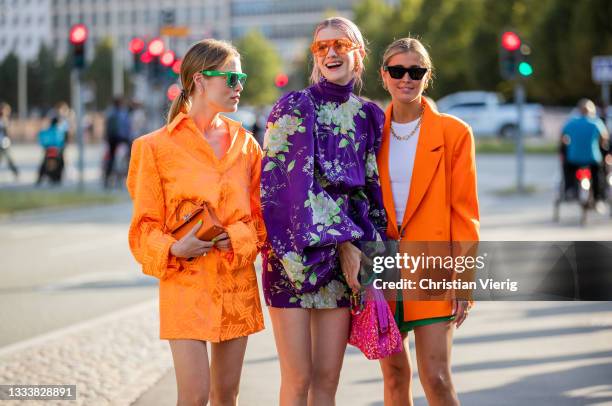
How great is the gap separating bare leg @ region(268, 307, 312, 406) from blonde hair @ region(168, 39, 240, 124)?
894mm

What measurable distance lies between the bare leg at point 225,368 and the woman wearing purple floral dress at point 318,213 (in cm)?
18

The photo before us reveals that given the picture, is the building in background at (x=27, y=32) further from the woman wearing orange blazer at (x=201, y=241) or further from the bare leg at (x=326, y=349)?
the bare leg at (x=326, y=349)

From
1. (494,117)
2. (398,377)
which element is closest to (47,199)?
(398,377)

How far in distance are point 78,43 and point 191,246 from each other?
2103 centimetres

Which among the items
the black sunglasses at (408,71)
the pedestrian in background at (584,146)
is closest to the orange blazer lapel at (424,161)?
the black sunglasses at (408,71)

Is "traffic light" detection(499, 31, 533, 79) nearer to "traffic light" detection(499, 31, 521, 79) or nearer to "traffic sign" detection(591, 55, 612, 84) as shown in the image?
"traffic light" detection(499, 31, 521, 79)

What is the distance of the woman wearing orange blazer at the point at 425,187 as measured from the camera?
4.66 meters

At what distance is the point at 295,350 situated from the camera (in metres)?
4.39

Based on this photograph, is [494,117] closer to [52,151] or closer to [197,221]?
[52,151]

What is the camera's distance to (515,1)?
2569 inches

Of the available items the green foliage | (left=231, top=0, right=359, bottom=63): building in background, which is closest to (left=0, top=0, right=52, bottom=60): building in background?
(left=231, top=0, right=359, bottom=63): building in background

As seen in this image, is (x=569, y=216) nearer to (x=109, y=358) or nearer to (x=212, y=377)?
(x=109, y=358)

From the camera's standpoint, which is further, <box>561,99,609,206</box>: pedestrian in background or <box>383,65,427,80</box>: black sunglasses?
<box>561,99,609,206</box>: pedestrian in background

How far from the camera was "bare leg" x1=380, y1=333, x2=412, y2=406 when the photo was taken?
16.0 ft
